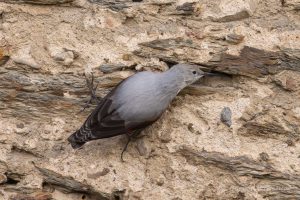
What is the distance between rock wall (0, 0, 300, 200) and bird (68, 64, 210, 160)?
0.08m

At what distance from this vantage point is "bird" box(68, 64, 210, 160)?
3.78 meters

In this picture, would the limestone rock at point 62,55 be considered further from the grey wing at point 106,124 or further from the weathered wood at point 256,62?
the weathered wood at point 256,62

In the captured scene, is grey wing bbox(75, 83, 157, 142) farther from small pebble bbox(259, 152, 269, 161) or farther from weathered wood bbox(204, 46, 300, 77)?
small pebble bbox(259, 152, 269, 161)

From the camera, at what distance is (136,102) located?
3.85 metres

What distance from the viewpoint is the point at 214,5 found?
3.81 meters

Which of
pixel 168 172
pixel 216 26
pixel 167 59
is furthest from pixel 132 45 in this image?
pixel 168 172

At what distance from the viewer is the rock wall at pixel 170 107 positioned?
3658 millimetres

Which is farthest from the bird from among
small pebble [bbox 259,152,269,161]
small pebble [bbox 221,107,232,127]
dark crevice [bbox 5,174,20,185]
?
small pebble [bbox 259,152,269,161]

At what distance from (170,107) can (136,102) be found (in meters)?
0.23

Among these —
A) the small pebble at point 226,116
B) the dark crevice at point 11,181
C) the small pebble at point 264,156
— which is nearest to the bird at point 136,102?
the small pebble at point 226,116

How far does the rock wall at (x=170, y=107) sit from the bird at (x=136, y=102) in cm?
8

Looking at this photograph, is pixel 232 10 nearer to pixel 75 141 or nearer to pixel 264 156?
pixel 264 156

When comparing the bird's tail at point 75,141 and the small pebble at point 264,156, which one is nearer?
the small pebble at point 264,156

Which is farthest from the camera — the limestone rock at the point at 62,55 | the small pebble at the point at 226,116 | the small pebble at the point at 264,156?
the limestone rock at the point at 62,55
